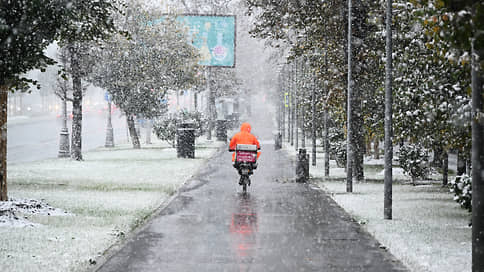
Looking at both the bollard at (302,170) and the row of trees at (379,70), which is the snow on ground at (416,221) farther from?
the row of trees at (379,70)

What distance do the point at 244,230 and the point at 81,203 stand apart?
5002 mm

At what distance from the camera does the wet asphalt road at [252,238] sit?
938cm

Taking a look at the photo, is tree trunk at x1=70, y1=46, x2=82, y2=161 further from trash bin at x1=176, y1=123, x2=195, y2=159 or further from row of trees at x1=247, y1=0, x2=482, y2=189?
row of trees at x1=247, y1=0, x2=482, y2=189

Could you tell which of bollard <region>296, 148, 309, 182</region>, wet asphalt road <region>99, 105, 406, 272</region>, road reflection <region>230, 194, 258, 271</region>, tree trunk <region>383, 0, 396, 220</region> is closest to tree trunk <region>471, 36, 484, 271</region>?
wet asphalt road <region>99, 105, 406, 272</region>

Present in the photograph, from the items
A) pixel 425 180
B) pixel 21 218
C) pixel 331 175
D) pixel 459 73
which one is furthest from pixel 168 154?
pixel 459 73

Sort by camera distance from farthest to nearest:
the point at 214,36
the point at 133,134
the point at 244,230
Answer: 1. the point at 133,134
2. the point at 214,36
3. the point at 244,230

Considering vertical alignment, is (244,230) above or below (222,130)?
below

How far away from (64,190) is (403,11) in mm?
9875

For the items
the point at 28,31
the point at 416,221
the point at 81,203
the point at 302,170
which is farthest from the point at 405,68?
the point at 302,170

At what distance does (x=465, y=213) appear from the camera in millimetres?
15266

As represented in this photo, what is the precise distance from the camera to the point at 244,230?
489 inches

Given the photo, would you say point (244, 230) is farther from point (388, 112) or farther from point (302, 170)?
point (302, 170)

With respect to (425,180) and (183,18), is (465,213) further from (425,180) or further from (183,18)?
(183,18)

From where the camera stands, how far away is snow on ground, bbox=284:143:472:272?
9.88 m
